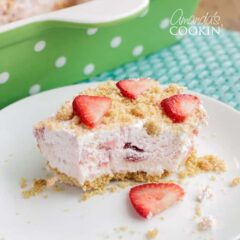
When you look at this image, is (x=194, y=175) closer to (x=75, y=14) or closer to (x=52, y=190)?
(x=52, y=190)

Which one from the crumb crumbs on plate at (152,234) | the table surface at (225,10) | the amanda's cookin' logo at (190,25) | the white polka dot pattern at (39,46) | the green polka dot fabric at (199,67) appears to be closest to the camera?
the crumb crumbs on plate at (152,234)

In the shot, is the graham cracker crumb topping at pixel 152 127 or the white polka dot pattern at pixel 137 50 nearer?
the graham cracker crumb topping at pixel 152 127

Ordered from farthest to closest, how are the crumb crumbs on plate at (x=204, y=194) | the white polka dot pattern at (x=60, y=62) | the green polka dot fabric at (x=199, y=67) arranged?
the green polka dot fabric at (x=199, y=67)
the white polka dot pattern at (x=60, y=62)
the crumb crumbs on plate at (x=204, y=194)

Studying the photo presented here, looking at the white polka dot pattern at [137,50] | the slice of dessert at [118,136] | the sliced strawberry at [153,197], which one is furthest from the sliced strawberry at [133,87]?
the white polka dot pattern at [137,50]

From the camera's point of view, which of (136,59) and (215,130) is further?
(136,59)

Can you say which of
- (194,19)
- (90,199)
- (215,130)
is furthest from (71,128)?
(194,19)

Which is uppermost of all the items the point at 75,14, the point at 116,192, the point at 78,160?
the point at 75,14

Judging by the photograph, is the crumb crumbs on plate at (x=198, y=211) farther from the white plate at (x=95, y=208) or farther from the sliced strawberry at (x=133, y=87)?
the sliced strawberry at (x=133, y=87)
